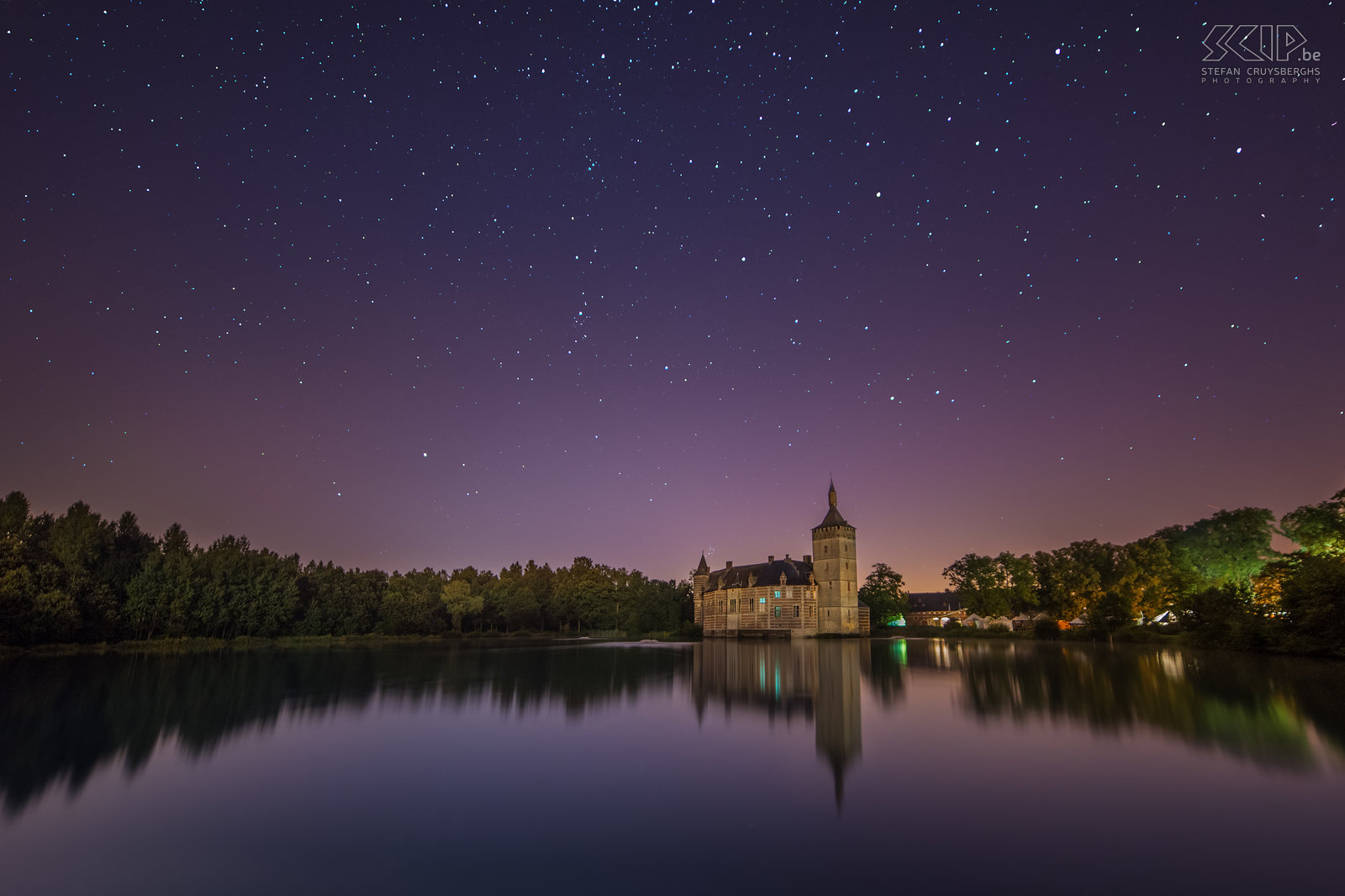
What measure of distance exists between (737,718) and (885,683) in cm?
1046

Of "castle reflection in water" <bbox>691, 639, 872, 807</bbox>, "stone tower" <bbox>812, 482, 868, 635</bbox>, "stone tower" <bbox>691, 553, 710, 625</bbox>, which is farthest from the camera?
"stone tower" <bbox>691, 553, 710, 625</bbox>

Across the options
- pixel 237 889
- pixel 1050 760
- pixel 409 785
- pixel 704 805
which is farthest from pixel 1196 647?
pixel 237 889

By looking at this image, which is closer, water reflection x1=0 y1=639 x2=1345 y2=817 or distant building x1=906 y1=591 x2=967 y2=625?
water reflection x1=0 y1=639 x2=1345 y2=817

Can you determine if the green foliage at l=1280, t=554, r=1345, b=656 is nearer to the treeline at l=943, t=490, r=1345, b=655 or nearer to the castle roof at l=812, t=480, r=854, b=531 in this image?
the treeline at l=943, t=490, r=1345, b=655

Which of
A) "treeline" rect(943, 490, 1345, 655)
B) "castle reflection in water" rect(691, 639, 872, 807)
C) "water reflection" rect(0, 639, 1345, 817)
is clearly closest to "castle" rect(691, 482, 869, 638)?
"treeline" rect(943, 490, 1345, 655)

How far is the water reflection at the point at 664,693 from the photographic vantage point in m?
12.3

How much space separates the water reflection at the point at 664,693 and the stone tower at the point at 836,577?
37428mm

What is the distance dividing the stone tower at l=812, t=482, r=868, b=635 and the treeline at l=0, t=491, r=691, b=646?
64.3ft

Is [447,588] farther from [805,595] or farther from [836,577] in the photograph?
[836,577]

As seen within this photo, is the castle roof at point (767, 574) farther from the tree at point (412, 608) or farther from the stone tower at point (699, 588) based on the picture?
the tree at point (412, 608)

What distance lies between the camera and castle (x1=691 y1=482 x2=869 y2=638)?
74.1 m

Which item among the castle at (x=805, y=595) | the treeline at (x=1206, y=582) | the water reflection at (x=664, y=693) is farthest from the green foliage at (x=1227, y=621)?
the castle at (x=805, y=595)

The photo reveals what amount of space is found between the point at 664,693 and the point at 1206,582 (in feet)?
166

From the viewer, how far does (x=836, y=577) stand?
244 ft
